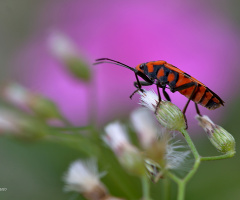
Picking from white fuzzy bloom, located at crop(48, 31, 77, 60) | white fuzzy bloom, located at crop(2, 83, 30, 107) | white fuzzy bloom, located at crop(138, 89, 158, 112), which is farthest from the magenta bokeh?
white fuzzy bloom, located at crop(138, 89, 158, 112)

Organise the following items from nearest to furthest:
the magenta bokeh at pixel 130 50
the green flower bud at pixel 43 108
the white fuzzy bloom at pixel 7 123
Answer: the white fuzzy bloom at pixel 7 123
the green flower bud at pixel 43 108
the magenta bokeh at pixel 130 50

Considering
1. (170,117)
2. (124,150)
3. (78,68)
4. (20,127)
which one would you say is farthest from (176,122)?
(78,68)

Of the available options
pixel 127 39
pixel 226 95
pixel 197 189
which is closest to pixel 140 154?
pixel 197 189

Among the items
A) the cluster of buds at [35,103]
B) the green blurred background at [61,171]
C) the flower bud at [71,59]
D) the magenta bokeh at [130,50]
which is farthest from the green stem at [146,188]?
the magenta bokeh at [130,50]

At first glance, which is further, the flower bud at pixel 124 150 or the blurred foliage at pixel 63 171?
the blurred foliage at pixel 63 171

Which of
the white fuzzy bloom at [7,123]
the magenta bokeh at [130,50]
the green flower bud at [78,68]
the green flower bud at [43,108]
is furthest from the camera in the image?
the magenta bokeh at [130,50]

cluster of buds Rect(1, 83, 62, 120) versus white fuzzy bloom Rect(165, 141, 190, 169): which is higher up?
cluster of buds Rect(1, 83, 62, 120)

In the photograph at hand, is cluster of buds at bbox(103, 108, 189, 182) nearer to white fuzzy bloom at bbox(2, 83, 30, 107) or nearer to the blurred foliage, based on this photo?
the blurred foliage

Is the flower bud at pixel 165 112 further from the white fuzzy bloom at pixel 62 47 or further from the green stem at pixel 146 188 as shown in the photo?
the white fuzzy bloom at pixel 62 47
